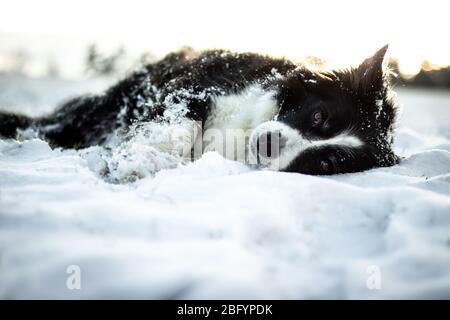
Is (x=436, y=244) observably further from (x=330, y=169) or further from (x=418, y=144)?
(x=418, y=144)

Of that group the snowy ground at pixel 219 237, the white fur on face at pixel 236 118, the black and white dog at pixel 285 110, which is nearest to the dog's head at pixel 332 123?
the black and white dog at pixel 285 110

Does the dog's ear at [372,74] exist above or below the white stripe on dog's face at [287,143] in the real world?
above

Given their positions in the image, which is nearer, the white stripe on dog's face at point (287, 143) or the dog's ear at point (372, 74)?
the white stripe on dog's face at point (287, 143)

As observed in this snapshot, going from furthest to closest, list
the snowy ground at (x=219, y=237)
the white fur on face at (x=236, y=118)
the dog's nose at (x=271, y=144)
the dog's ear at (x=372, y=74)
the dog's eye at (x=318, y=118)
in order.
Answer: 1. the white fur on face at (x=236, y=118)
2. the dog's ear at (x=372, y=74)
3. the dog's eye at (x=318, y=118)
4. the dog's nose at (x=271, y=144)
5. the snowy ground at (x=219, y=237)

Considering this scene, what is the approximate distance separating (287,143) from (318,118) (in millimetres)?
429

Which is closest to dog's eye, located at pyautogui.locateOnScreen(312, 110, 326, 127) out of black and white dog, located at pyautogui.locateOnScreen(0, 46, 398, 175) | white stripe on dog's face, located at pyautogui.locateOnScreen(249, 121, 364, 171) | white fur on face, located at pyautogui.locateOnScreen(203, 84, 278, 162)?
black and white dog, located at pyautogui.locateOnScreen(0, 46, 398, 175)

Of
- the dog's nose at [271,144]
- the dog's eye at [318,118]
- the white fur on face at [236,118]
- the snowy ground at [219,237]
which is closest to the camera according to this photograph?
the snowy ground at [219,237]

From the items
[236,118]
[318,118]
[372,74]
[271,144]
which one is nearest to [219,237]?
[271,144]

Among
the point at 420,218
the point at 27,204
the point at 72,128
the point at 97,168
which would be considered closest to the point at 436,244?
the point at 420,218

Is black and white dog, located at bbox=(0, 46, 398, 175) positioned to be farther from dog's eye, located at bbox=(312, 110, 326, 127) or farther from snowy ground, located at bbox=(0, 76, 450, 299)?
snowy ground, located at bbox=(0, 76, 450, 299)

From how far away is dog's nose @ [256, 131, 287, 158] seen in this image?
3094mm

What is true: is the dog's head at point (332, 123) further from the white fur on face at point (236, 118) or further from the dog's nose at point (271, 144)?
the white fur on face at point (236, 118)

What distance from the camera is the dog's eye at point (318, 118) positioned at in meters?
3.32

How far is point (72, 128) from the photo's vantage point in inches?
188
